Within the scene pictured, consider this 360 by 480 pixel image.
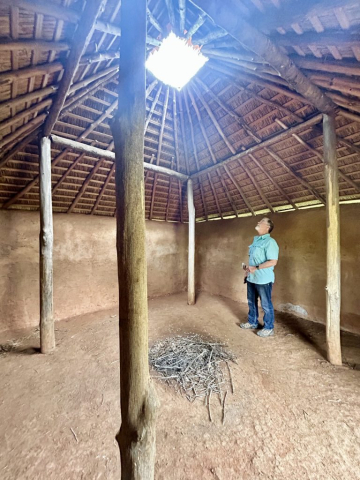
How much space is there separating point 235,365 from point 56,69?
382 cm

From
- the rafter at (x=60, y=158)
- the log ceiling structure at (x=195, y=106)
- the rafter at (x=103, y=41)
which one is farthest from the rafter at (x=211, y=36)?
the rafter at (x=60, y=158)

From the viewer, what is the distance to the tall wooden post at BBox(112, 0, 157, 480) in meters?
1.18

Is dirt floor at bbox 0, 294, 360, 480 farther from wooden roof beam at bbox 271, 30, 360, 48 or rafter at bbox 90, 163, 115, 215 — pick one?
wooden roof beam at bbox 271, 30, 360, 48

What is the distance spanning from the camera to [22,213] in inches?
166

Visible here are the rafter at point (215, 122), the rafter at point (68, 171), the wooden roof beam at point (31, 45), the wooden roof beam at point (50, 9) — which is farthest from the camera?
the rafter at point (68, 171)

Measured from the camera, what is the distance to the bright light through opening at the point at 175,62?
8.60 feet

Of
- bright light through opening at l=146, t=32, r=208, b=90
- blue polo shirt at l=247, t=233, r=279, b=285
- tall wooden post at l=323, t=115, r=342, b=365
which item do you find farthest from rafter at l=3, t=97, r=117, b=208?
blue polo shirt at l=247, t=233, r=279, b=285

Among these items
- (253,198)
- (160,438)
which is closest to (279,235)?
(253,198)

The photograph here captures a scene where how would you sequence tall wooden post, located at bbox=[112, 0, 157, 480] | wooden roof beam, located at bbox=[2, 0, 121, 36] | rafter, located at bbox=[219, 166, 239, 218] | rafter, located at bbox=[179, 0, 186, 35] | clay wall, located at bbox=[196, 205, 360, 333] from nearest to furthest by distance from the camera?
tall wooden post, located at bbox=[112, 0, 157, 480] < wooden roof beam, located at bbox=[2, 0, 121, 36] < rafter, located at bbox=[179, 0, 186, 35] < clay wall, located at bbox=[196, 205, 360, 333] < rafter, located at bbox=[219, 166, 239, 218]

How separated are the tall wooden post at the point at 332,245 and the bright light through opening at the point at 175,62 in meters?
1.85

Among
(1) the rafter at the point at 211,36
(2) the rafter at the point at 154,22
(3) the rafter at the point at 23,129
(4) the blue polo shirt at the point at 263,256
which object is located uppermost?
(2) the rafter at the point at 154,22

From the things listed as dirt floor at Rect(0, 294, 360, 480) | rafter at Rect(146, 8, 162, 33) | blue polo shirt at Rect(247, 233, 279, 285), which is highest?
rafter at Rect(146, 8, 162, 33)

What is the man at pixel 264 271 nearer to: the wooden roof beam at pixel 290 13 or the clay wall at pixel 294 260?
the clay wall at pixel 294 260

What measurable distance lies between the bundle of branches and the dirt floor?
13 cm
